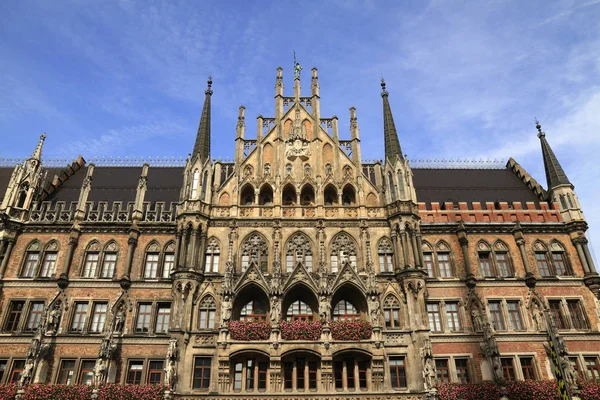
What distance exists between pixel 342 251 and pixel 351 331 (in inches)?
218

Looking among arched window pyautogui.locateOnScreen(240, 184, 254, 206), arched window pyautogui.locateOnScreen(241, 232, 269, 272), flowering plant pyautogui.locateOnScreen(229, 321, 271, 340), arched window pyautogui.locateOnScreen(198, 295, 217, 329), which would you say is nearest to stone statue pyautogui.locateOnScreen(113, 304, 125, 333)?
arched window pyautogui.locateOnScreen(198, 295, 217, 329)

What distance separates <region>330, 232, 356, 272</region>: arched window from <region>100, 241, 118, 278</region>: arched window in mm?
14609

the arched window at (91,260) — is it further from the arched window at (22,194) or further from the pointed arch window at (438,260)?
the pointed arch window at (438,260)

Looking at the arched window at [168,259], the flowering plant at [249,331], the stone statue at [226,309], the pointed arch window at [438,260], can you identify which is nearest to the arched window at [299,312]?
the flowering plant at [249,331]

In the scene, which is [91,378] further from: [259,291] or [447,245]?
[447,245]

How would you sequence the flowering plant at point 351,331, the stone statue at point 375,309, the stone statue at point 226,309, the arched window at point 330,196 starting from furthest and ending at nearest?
the arched window at point 330,196 → the stone statue at point 375,309 → the stone statue at point 226,309 → the flowering plant at point 351,331

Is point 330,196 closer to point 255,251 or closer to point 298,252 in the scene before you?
point 298,252

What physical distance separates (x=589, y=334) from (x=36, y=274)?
35.8 meters

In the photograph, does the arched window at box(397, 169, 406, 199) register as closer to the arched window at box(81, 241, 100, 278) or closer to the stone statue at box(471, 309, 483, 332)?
the stone statue at box(471, 309, 483, 332)

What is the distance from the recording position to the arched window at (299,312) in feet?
90.8

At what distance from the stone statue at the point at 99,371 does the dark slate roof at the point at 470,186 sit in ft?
80.5

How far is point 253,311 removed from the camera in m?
27.8

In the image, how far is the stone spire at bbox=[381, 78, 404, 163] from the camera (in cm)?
3238

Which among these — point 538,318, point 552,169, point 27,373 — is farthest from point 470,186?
point 27,373
